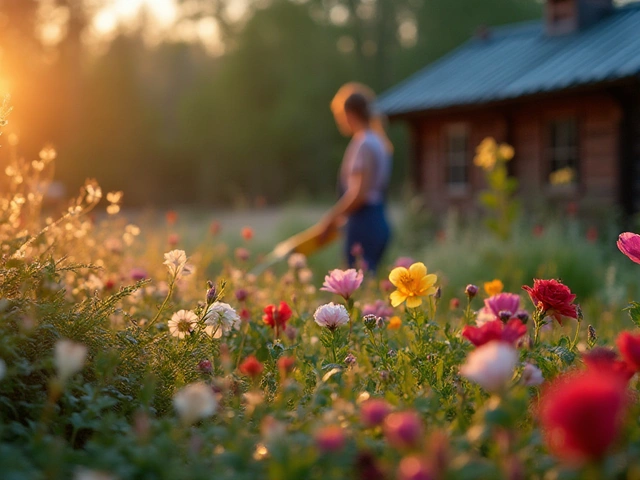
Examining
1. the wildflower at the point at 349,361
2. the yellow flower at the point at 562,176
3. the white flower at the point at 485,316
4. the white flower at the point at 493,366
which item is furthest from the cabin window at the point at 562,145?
the white flower at the point at 493,366

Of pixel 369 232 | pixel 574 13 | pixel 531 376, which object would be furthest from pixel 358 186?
pixel 574 13

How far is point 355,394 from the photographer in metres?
2.33

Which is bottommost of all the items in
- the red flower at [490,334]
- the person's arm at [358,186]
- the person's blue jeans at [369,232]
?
the person's blue jeans at [369,232]

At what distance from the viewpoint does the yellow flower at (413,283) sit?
8.35 feet

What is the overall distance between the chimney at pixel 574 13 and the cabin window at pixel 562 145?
1.80 meters

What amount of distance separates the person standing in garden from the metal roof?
14.4ft

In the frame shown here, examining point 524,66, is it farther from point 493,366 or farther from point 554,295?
point 493,366

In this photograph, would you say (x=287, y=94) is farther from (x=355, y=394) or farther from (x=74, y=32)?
(x=355, y=394)

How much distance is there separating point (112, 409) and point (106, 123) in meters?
23.6

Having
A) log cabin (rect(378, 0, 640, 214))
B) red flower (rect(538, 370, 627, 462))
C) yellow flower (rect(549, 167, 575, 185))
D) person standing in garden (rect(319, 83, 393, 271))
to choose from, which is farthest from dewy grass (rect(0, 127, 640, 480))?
log cabin (rect(378, 0, 640, 214))

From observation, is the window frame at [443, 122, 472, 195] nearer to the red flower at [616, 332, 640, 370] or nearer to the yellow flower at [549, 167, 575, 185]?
the yellow flower at [549, 167, 575, 185]

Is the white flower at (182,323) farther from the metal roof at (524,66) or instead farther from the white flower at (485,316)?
the metal roof at (524,66)

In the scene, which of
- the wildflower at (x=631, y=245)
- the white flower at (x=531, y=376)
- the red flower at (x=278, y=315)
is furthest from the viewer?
the red flower at (x=278, y=315)

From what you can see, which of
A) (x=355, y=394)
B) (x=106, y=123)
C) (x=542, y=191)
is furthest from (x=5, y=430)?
(x=106, y=123)
